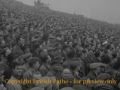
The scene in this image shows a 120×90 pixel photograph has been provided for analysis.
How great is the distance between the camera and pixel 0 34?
8375 mm

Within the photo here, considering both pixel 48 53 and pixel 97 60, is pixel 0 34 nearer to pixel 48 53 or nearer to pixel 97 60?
pixel 48 53

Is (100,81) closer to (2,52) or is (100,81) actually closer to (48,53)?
(48,53)

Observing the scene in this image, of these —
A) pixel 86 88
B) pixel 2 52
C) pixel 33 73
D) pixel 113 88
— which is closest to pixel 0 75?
pixel 33 73

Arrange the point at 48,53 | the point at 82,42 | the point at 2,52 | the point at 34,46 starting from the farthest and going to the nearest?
the point at 82,42
the point at 34,46
the point at 48,53
the point at 2,52

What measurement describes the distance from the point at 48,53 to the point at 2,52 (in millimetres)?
1292

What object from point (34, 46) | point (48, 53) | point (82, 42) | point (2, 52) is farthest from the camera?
point (82, 42)

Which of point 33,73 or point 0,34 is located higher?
point 0,34

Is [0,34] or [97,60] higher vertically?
[0,34]

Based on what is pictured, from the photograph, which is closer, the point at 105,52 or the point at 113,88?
the point at 113,88

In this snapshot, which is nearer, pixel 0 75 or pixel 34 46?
pixel 0 75

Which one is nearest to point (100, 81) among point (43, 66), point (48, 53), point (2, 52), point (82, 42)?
point (43, 66)

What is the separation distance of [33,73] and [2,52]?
4.43 feet

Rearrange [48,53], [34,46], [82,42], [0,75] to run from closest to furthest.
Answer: [0,75] < [48,53] < [34,46] < [82,42]

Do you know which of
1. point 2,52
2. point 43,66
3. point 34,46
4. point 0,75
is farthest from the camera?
point 34,46
